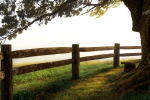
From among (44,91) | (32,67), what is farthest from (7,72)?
(44,91)

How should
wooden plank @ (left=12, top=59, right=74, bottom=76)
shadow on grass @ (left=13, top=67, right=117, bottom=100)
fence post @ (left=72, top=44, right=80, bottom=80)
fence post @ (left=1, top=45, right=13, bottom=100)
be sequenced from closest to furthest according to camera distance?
fence post @ (left=1, top=45, right=13, bottom=100) < wooden plank @ (left=12, top=59, right=74, bottom=76) < shadow on grass @ (left=13, top=67, right=117, bottom=100) < fence post @ (left=72, top=44, right=80, bottom=80)

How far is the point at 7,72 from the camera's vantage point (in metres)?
4.26

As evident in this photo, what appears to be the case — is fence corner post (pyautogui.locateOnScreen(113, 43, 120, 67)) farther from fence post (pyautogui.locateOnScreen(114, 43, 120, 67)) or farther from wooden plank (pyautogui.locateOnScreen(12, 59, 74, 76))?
wooden plank (pyautogui.locateOnScreen(12, 59, 74, 76))

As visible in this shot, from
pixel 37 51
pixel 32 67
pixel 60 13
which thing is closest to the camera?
pixel 32 67

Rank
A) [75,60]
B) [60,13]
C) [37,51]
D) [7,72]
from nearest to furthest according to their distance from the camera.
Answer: [7,72] < [37,51] < [75,60] < [60,13]

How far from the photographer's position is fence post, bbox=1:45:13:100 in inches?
166

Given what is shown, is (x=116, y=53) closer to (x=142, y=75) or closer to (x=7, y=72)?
(x=142, y=75)

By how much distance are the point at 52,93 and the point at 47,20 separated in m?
5.12

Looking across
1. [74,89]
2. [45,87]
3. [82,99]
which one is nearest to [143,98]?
[82,99]

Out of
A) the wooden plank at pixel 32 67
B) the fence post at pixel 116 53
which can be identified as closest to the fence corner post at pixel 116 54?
the fence post at pixel 116 53

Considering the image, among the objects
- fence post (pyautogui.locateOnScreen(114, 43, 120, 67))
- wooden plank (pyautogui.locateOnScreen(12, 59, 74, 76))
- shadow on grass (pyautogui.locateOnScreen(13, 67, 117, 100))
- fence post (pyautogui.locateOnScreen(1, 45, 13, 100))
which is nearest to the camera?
fence post (pyautogui.locateOnScreen(1, 45, 13, 100))

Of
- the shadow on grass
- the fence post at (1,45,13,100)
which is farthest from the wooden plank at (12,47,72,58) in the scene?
the shadow on grass

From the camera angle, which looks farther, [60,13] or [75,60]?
[60,13]

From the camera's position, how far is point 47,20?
942cm
